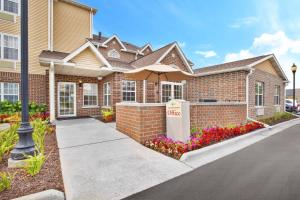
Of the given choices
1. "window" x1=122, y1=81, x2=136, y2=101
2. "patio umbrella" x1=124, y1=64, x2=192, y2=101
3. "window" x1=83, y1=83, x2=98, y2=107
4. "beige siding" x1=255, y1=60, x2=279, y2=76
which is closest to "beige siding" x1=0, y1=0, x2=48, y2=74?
"window" x1=83, y1=83, x2=98, y2=107

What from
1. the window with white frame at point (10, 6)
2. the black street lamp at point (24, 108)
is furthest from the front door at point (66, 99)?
the black street lamp at point (24, 108)

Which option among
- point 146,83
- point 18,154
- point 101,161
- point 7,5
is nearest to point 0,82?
point 7,5

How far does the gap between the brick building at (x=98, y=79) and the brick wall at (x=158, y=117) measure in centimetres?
47

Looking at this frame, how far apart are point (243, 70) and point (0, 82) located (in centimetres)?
1737

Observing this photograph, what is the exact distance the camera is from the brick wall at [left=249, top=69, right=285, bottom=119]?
11.8 metres

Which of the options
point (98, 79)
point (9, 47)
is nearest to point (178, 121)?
point (98, 79)

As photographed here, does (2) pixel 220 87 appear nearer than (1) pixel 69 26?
Yes

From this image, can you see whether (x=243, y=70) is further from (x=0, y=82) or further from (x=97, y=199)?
(x=0, y=82)

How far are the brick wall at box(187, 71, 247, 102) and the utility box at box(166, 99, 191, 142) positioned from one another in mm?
7429

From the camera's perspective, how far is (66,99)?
1248cm

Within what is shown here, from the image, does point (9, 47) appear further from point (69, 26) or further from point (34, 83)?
point (69, 26)

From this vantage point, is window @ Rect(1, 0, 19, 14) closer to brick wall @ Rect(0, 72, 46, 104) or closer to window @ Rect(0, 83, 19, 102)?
brick wall @ Rect(0, 72, 46, 104)

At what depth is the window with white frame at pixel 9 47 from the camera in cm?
1261

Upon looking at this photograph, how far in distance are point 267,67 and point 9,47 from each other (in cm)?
2087
